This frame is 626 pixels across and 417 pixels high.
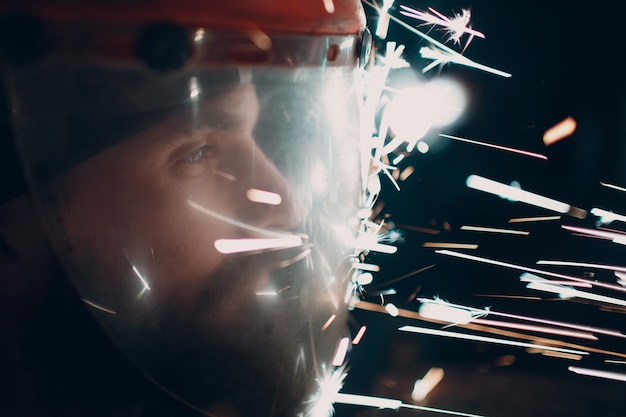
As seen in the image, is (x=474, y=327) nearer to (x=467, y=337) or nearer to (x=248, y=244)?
(x=467, y=337)

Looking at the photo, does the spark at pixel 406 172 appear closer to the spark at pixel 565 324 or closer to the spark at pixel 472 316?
the spark at pixel 472 316

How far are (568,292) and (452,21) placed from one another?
1.02m

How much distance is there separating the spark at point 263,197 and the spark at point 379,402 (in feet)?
2.73

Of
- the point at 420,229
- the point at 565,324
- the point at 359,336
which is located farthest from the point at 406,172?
the point at 565,324

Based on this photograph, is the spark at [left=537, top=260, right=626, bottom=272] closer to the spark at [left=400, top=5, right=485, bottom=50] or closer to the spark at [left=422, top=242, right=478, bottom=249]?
the spark at [left=422, top=242, right=478, bottom=249]

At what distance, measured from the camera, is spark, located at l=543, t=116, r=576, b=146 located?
161 centimetres

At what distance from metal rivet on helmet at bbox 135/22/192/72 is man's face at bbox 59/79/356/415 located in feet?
0.25

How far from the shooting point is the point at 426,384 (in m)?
1.47

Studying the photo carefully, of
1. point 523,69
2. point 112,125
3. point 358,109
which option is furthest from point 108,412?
point 523,69

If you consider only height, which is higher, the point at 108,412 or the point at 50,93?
the point at 50,93

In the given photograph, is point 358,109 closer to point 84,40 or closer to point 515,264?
point 84,40

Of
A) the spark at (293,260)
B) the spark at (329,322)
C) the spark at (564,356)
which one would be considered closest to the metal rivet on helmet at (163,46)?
the spark at (293,260)

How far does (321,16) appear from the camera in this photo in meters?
0.73

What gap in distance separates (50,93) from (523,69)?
138cm
